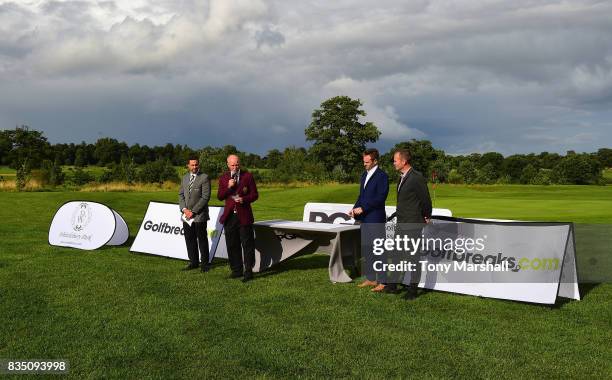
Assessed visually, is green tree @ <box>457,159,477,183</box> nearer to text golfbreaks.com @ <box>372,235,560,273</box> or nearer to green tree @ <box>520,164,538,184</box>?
green tree @ <box>520,164,538,184</box>

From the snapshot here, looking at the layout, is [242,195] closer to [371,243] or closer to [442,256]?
[371,243]

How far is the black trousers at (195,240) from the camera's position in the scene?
9.95 meters

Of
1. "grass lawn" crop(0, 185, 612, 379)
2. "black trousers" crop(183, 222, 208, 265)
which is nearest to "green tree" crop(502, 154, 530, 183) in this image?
"black trousers" crop(183, 222, 208, 265)

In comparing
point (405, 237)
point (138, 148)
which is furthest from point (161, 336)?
point (138, 148)

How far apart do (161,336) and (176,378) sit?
1.25 metres

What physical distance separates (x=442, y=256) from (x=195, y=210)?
4.55 metres

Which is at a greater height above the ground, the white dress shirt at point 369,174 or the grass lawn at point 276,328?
the white dress shirt at point 369,174

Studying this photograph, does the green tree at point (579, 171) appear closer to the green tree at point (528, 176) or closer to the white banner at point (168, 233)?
the green tree at point (528, 176)

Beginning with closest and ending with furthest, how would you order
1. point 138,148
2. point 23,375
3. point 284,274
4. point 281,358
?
point 23,375 < point 281,358 < point 284,274 < point 138,148

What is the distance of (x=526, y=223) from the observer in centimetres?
771

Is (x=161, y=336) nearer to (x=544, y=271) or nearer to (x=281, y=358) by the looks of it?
(x=281, y=358)

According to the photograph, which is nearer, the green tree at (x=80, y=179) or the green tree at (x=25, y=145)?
the green tree at (x=80, y=179)

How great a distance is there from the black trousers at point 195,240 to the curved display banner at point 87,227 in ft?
9.79

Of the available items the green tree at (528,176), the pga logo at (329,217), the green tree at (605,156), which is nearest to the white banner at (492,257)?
the pga logo at (329,217)
